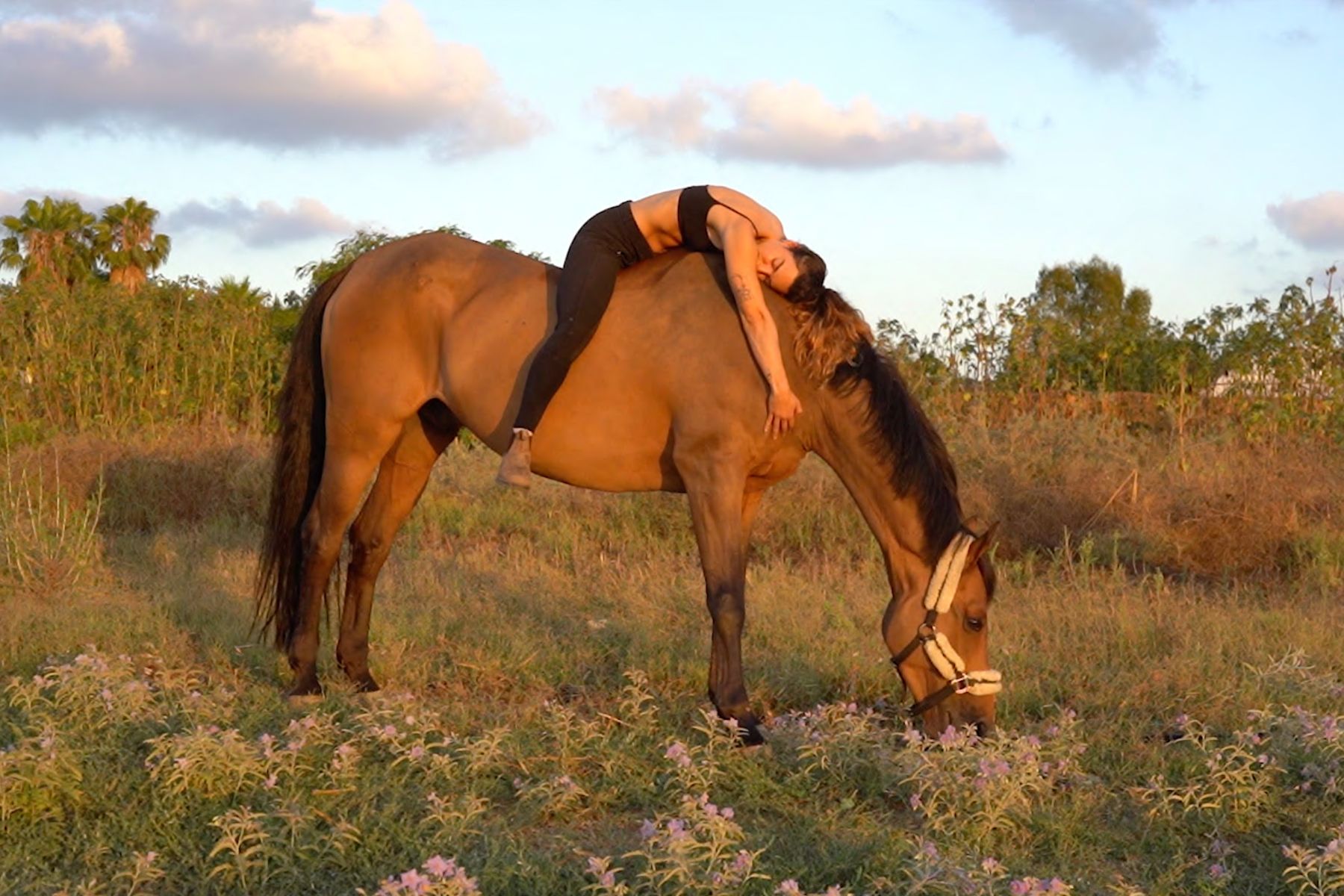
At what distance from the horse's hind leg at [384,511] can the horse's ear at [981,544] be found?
2569mm

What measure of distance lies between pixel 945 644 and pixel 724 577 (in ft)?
2.79

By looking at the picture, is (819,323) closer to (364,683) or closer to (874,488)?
(874,488)

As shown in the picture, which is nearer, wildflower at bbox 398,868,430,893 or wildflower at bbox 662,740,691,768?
wildflower at bbox 398,868,430,893

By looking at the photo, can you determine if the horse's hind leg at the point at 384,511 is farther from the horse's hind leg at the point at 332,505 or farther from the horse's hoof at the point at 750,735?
the horse's hoof at the point at 750,735

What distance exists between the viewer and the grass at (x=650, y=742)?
366 centimetres

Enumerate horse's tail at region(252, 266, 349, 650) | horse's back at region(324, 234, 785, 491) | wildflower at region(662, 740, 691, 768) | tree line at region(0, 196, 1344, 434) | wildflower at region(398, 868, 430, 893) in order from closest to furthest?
1. wildflower at region(398, 868, 430, 893)
2. wildflower at region(662, 740, 691, 768)
3. horse's back at region(324, 234, 785, 491)
4. horse's tail at region(252, 266, 349, 650)
5. tree line at region(0, 196, 1344, 434)

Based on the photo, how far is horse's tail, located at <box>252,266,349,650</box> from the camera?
6211mm

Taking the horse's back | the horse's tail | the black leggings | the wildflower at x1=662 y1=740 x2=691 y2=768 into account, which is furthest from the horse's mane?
the horse's tail

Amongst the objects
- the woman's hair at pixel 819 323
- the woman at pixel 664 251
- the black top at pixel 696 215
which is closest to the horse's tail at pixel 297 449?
the woman at pixel 664 251

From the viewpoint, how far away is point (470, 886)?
3084mm

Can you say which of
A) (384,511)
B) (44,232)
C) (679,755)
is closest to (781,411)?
(679,755)

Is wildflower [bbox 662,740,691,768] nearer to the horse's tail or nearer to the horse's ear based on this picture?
the horse's ear

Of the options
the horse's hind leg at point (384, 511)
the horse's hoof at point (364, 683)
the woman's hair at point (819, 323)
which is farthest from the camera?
the horse's hind leg at point (384, 511)

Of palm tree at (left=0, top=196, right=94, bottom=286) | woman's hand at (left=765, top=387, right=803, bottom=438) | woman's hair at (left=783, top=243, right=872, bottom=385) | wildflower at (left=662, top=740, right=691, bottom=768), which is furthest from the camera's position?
palm tree at (left=0, top=196, right=94, bottom=286)
